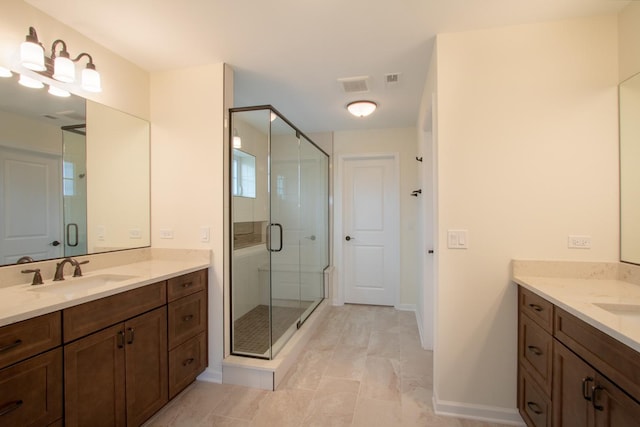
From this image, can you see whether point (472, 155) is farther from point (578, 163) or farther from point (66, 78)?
point (66, 78)

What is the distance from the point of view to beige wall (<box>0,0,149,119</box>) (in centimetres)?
155

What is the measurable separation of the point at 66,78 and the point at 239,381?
2.31 metres

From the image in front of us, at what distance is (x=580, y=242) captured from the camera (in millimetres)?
1723

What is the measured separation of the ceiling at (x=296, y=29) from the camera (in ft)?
5.36

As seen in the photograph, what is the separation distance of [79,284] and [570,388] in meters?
2.60

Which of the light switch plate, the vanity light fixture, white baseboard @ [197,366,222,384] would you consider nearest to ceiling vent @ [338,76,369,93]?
the vanity light fixture

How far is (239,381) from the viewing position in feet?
7.13

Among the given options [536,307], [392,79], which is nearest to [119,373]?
[536,307]

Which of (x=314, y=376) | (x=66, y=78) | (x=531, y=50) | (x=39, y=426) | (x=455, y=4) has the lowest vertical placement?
(x=314, y=376)

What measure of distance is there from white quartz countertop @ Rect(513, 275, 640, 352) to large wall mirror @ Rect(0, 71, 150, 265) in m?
2.71

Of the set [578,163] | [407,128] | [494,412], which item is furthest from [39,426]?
[407,128]

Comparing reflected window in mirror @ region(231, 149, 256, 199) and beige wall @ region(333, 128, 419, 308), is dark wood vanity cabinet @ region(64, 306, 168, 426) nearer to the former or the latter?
reflected window in mirror @ region(231, 149, 256, 199)

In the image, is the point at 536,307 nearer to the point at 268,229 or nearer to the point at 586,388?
the point at 586,388

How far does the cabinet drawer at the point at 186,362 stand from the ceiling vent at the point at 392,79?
2567 millimetres
